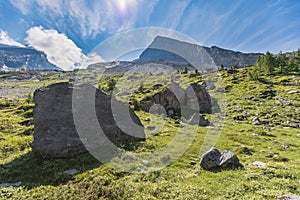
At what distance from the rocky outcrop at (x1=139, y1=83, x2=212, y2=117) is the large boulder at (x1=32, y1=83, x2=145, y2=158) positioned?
88.9 feet

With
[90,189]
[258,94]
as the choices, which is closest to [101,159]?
[90,189]

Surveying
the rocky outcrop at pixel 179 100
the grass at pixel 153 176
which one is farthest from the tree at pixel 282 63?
the grass at pixel 153 176

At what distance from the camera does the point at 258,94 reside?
2825 inches

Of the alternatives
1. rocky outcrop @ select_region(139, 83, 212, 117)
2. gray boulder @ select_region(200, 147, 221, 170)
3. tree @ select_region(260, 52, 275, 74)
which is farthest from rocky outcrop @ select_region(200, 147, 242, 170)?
tree @ select_region(260, 52, 275, 74)

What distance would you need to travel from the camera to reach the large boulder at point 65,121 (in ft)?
67.3

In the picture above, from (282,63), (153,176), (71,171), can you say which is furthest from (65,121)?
(282,63)

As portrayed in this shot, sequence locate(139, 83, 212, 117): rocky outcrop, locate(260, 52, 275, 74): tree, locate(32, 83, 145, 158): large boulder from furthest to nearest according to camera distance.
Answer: locate(260, 52, 275, 74): tree, locate(139, 83, 212, 117): rocky outcrop, locate(32, 83, 145, 158): large boulder

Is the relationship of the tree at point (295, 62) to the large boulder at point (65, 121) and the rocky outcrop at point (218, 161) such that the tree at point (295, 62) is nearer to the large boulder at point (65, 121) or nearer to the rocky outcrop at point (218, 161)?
the rocky outcrop at point (218, 161)

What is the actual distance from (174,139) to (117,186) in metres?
14.2

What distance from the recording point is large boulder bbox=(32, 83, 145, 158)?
20.5m

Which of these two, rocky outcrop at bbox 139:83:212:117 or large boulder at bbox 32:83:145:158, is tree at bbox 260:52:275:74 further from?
large boulder at bbox 32:83:145:158

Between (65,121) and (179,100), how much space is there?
129 feet

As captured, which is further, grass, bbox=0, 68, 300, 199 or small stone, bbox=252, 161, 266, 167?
small stone, bbox=252, 161, 266, 167

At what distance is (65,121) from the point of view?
23.0 meters
